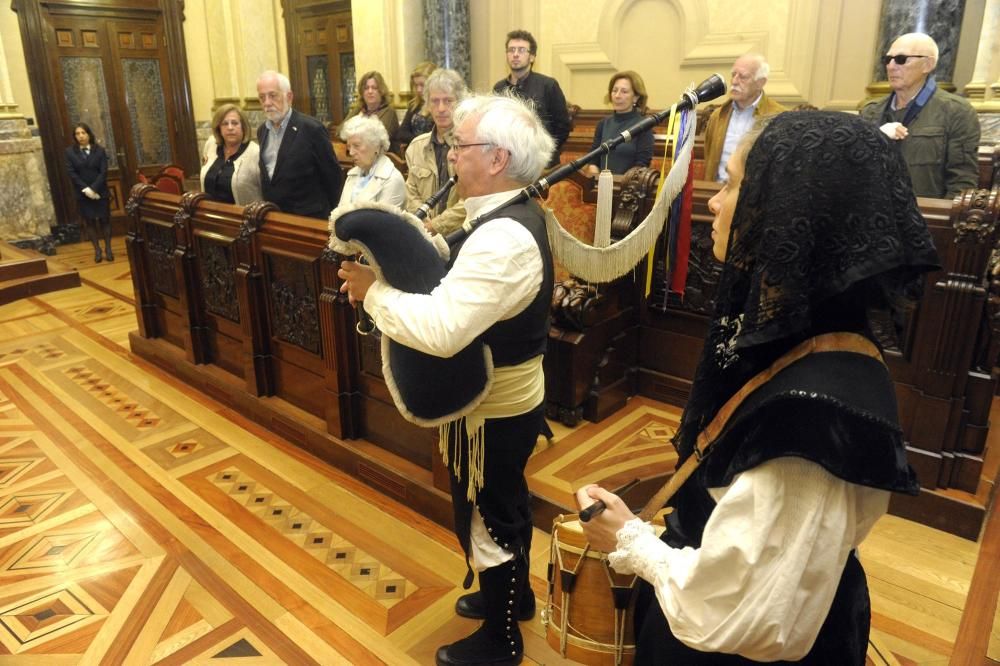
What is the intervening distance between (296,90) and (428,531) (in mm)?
7814

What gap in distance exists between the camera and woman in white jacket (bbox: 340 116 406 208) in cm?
316

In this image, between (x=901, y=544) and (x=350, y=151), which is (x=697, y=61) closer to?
(x=350, y=151)

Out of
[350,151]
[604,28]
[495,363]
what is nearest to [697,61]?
[604,28]

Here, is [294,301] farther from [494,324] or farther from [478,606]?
[494,324]

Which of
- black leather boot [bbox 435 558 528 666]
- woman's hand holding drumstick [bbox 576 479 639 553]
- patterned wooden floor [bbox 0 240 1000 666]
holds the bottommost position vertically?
patterned wooden floor [bbox 0 240 1000 666]

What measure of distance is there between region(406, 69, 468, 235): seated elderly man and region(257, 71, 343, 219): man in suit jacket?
1.88ft

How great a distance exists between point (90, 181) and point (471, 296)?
7.44 metres

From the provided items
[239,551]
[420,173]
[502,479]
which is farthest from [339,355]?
[502,479]

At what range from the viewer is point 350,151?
3.20m

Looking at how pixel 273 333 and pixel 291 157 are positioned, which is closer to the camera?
pixel 273 333

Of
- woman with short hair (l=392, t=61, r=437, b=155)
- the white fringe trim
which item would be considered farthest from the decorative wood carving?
the white fringe trim

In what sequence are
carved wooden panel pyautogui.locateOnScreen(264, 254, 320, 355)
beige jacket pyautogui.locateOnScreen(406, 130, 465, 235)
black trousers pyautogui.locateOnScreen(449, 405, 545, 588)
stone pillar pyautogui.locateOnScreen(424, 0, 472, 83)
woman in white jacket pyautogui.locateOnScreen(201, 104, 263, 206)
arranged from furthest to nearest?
stone pillar pyautogui.locateOnScreen(424, 0, 472, 83)
woman in white jacket pyautogui.locateOnScreen(201, 104, 263, 206)
beige jacket pyautogui.locateOnScreen(406, 130, 465, 235)
carved wooden panel pyautogui.locateOnScreen(264, 254, 320, 355)
black trousers pyautogui.locateOnScreen(449, 405, 545, 588)

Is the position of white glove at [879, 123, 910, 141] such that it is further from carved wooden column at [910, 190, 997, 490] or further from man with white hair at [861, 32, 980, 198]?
carved wooden column at [910, 190, 997, 490]

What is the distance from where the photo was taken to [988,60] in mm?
4305
